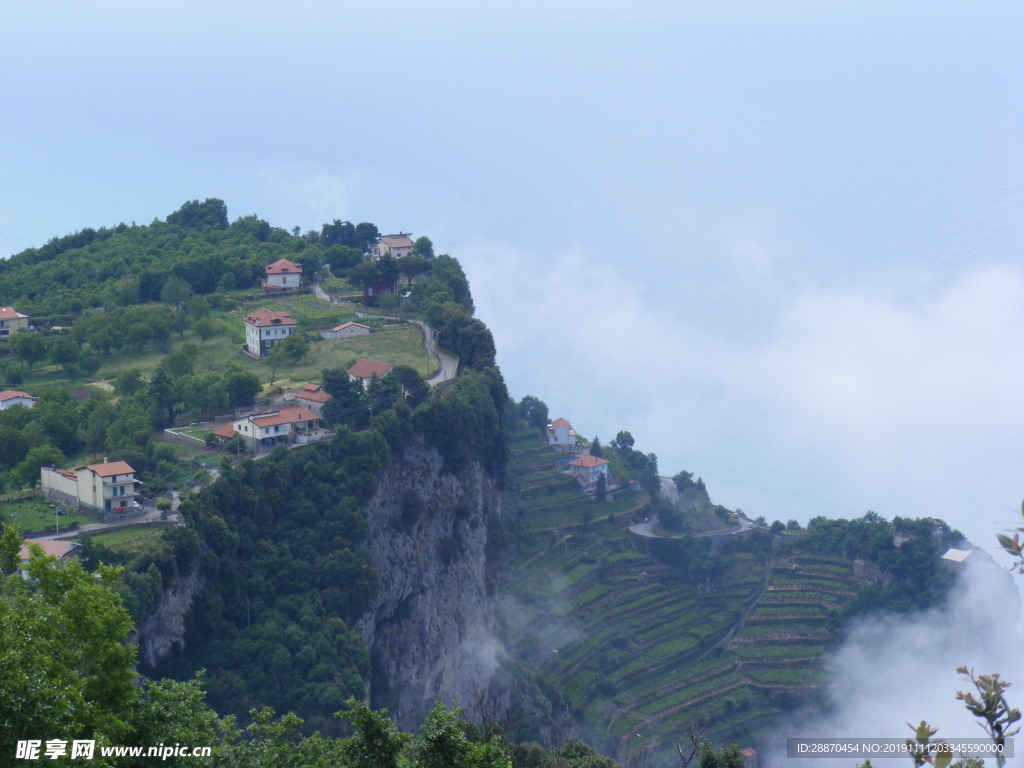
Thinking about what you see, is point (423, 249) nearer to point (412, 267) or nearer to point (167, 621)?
point (412, 267)

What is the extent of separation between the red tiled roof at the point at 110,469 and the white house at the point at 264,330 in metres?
11.1

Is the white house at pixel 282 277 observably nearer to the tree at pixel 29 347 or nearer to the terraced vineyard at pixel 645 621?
the tree at pixel 29 347

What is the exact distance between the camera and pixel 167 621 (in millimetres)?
23031

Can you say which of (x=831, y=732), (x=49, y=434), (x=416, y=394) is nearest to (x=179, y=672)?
(x=49, y=434)

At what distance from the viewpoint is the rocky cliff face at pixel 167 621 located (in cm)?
2217

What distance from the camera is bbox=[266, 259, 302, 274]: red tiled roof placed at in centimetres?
4306

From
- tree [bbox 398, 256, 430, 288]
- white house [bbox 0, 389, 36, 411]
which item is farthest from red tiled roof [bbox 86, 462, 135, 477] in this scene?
tree [bbox 398, 256, 430, 288]

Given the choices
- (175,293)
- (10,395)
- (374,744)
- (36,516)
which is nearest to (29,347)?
(10,395)

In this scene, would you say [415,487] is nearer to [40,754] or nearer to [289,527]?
[289,527]

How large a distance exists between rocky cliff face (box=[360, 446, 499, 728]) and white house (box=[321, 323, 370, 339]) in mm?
7149

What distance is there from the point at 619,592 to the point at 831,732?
8.08 meters

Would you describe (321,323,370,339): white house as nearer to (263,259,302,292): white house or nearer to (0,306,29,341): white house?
(263,259,302,292): white house

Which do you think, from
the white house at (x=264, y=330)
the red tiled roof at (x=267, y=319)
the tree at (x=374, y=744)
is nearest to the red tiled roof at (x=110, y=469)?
the white house at (x=264, y=330)

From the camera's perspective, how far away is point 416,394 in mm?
33438
